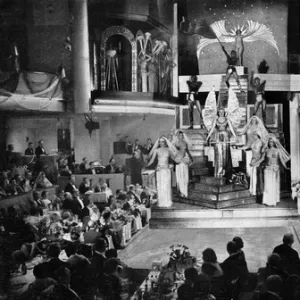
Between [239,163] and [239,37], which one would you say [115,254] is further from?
[239,37]

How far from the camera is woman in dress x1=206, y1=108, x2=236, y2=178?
176 inches

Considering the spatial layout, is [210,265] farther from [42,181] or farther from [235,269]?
[42,181]

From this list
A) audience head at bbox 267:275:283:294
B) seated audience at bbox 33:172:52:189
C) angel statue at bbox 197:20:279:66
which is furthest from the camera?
seated audience at bbox 33:172:52:189

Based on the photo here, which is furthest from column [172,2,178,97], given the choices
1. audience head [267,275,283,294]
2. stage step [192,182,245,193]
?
audience head [267,275,283,294]

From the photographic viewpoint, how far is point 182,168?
177 inches

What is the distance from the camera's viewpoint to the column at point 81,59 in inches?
176

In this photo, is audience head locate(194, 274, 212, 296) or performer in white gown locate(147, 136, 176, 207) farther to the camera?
performer in white gown locate(147, 136, 176, 207)

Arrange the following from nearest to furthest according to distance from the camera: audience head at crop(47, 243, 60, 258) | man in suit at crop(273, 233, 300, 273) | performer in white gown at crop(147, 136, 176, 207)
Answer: man in suit at crop(273, 233, 300, 273), performer in white gown at crop(147, 136, 176, 207), audience head at crop(47, 243, 60, 258)

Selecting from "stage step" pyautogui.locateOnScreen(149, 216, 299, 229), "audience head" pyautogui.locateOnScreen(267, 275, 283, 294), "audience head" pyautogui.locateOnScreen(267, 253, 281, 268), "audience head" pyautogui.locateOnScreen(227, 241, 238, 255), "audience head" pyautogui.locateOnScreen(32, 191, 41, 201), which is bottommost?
"audience head" pyautogui.locateOnScreen(267, 275, 283, 294)

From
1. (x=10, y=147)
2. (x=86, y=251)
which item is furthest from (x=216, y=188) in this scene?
(x=10, y=147)

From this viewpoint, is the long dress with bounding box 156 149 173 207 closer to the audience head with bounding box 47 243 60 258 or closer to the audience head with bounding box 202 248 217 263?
the audience head with bounding box 202 248 217 263

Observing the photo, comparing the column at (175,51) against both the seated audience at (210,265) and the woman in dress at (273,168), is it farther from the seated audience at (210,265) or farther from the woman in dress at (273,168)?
the seated audience at (210,265)

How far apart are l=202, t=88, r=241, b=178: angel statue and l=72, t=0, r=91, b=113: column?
110cm

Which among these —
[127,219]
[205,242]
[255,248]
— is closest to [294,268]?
[255,248]
